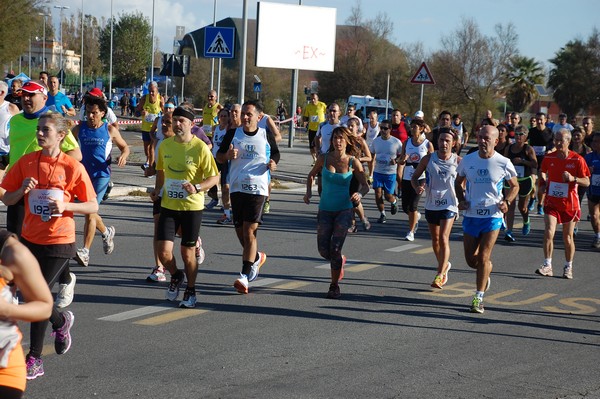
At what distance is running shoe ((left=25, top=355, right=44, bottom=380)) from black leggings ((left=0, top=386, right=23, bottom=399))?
2.21 meters

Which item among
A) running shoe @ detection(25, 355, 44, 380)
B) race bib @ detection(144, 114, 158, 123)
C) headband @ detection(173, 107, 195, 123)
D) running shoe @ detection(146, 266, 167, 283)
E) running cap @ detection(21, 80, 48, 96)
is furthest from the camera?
race bib @ detection(144, 114, 158, 123)

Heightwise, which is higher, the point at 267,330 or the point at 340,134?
the point at 340,134

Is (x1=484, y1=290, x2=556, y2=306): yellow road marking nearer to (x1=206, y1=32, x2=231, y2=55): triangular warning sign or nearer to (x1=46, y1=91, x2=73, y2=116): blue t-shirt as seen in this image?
(x1=46, y1=91, x2=73, y2=116): blue t-shirt

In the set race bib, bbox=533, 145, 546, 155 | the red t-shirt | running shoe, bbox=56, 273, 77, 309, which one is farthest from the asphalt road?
race bib, bbox=533, 145, 546, 155

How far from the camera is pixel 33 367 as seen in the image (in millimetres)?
6258

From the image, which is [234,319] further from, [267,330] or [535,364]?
[535,364]

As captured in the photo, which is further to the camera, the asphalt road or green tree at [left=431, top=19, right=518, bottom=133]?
green tree at [left=431, top=19, right=518, bottom=133]

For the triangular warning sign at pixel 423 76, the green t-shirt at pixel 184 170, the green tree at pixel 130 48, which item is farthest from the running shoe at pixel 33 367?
the green tree at pixel 130 48

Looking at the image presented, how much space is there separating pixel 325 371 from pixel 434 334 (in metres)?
1.76

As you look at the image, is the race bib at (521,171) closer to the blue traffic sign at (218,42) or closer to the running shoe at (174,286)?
the running shoe at (174,286)

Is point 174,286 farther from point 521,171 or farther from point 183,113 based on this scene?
point 521,171

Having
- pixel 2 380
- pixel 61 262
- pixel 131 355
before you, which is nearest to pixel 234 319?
pixel 131 355

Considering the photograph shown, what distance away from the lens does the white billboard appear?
104ft

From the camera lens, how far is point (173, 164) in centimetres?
866
